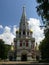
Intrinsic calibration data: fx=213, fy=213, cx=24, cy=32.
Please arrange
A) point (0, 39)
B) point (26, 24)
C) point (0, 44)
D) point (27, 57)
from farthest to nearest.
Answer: point (0, 39), point (0, 44), point (26, 24), point (27, 57)

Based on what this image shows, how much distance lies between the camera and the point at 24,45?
73.6 metres

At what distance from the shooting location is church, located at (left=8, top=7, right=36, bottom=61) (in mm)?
71625

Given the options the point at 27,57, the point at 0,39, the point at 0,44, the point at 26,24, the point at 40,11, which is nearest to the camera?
the point at 40,11

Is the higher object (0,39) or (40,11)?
(0,39)

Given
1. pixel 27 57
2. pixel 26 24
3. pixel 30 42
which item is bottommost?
pixel 27 57

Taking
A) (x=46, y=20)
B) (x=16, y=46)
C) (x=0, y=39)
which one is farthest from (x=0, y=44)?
(x=46, y=20)

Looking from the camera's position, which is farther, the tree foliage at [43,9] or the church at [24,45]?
the church at [24,45]

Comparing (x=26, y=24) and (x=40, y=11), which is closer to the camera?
(x=40, y=11)

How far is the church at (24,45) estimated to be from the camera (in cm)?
7162

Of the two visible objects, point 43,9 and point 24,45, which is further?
point 24,45

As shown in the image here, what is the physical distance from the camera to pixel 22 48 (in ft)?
239

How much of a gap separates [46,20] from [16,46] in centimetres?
4670

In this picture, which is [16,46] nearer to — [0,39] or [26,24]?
[26,24]

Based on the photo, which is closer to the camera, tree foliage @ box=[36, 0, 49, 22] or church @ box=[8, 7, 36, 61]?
tree foliage @ box=[36, 0, 49, 22]
